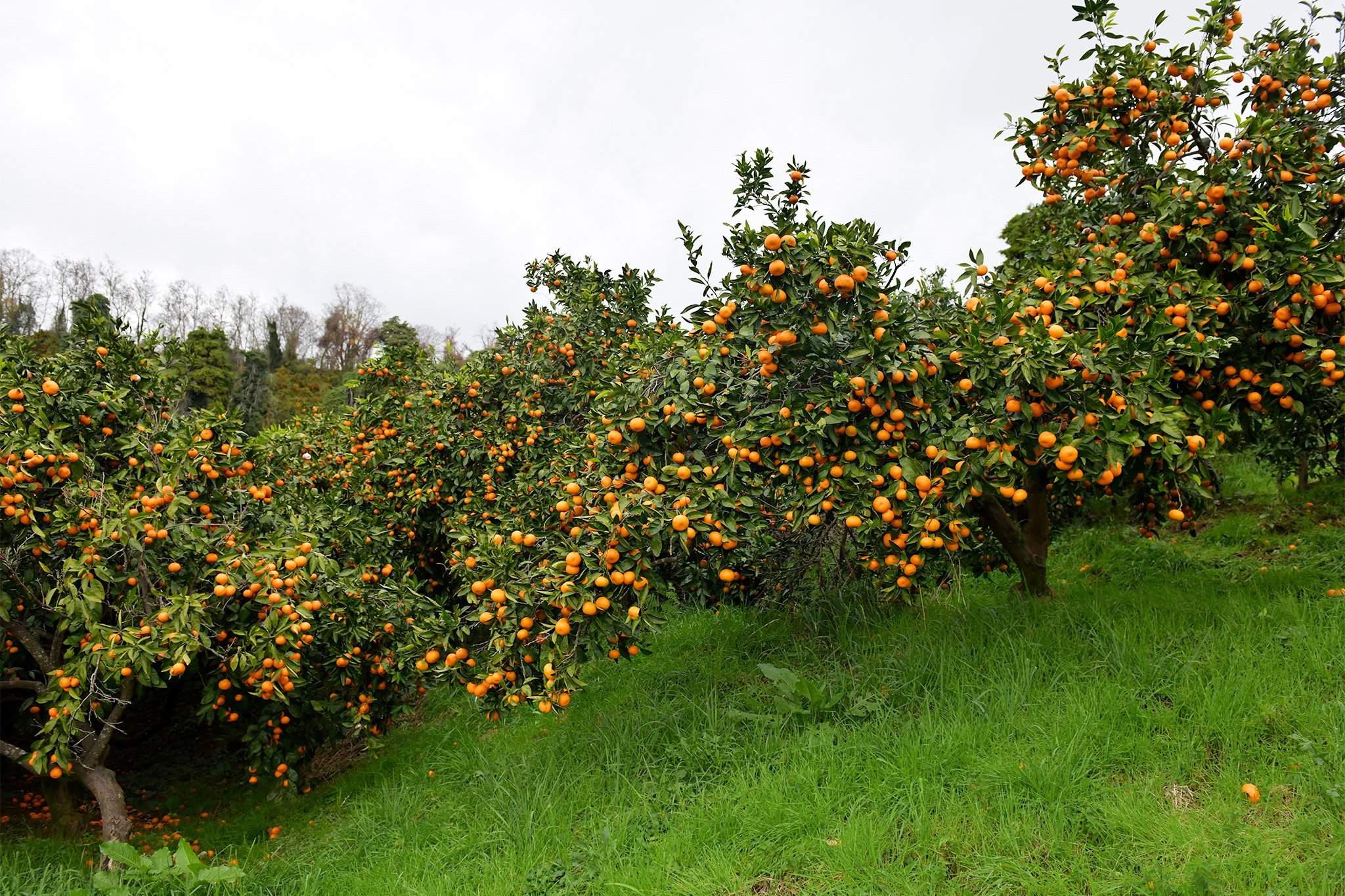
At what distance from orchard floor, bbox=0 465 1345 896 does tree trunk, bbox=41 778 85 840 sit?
0.84 feet

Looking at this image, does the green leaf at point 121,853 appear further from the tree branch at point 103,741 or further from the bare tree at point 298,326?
the bare tree at point 298,326

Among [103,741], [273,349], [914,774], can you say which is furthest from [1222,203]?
[273,349]

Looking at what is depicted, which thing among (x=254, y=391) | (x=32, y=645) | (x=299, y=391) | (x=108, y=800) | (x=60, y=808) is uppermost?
(x=299, y=391)

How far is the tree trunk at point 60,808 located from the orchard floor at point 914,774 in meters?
0.26

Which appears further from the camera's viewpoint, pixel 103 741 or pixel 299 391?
pixel 299 391

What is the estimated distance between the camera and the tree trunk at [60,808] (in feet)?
14.9

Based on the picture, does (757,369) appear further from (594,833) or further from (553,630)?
(594,833)

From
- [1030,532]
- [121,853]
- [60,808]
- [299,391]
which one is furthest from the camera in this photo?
[299,391]

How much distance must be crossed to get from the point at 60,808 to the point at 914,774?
17.1ft

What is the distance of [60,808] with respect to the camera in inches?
180

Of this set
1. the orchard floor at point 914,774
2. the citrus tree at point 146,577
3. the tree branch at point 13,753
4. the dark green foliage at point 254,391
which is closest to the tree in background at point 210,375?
Result: the dark green foliage at point 254,391

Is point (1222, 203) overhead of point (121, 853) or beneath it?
overhead

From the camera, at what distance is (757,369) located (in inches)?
127

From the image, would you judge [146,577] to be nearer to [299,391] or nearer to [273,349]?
[299,391]
